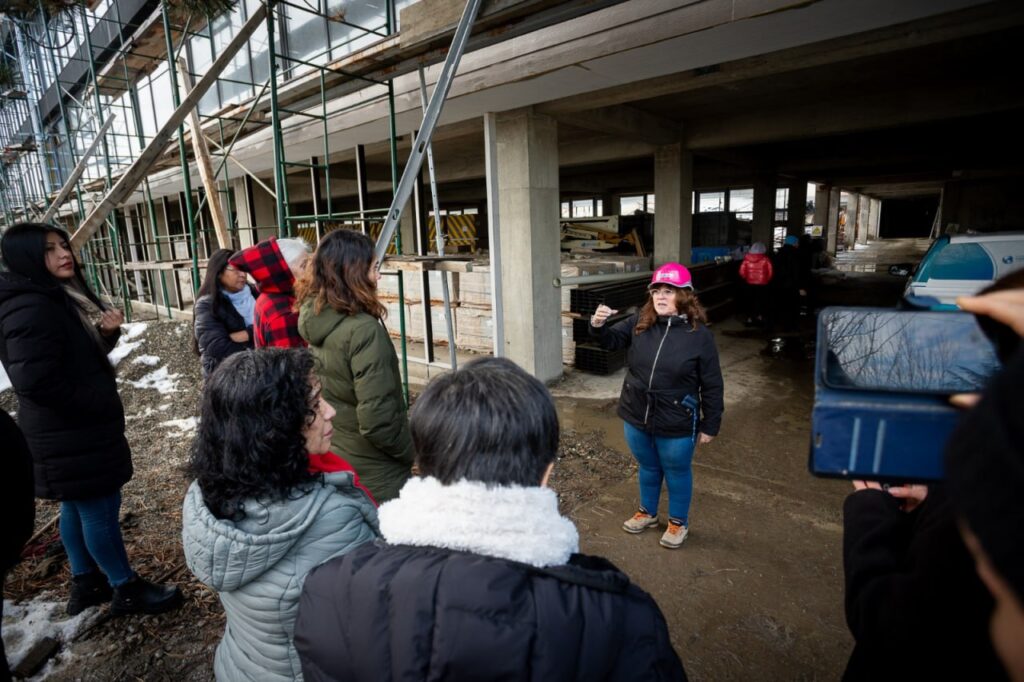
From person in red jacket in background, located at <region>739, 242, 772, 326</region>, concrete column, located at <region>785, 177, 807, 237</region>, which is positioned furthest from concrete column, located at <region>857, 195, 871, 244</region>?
person in red jacket in background, located at <region>739, 242, 772, 326</region>

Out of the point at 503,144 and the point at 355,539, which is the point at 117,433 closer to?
the point at 355,539

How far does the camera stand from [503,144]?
625cm

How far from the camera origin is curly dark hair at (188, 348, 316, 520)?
4.46 ft

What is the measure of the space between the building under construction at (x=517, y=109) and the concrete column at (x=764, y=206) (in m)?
0.05

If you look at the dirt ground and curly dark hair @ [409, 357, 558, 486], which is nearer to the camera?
curly dark hair @ [409, 357, 558, 486]

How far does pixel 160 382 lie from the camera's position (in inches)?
278

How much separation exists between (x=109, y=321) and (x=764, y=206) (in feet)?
46.9

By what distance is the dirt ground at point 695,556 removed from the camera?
2486 millimetres

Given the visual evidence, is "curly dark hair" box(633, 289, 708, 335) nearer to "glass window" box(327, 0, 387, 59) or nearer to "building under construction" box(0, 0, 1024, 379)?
"building under construction" box(0, 0, 1024, 379)

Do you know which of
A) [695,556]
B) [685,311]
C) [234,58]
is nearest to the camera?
[685,311]

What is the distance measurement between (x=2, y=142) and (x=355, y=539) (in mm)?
21472

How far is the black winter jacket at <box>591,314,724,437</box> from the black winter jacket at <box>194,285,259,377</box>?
2651 mm

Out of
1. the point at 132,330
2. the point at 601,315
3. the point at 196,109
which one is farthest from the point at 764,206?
the point at 132,330

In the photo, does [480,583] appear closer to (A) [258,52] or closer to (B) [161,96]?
(A) [258,52]
